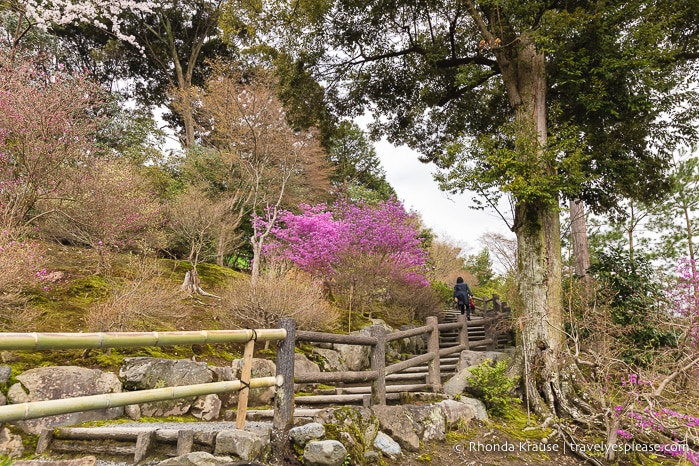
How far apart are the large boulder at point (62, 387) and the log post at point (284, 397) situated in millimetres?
2325

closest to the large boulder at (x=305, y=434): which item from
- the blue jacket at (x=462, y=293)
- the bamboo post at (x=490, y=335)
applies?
the bamboo post at (x=490, y=335)

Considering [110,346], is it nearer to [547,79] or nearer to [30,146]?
[30,146]

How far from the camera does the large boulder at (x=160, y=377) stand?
475cm

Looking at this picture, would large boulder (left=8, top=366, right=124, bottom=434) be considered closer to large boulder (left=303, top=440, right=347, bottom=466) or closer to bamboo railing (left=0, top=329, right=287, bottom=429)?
bamboo railing (left=0, top=329, right=287, bottom=429)

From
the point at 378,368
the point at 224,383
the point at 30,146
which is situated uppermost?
the point at 30,146

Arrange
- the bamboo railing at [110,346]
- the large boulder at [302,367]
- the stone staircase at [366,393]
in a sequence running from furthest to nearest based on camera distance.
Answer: the large boulder at [302,367] → the stone staircase at [366,393] → the bamboo railing at [110,346]

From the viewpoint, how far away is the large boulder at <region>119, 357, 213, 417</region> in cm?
475

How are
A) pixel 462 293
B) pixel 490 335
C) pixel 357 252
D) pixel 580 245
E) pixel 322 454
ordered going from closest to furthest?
pixel 322 454
pixel 357 252
pixel 490 335
pixel 580 245
pixel 462 293

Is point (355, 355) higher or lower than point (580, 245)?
lower

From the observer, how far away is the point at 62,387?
168 inches

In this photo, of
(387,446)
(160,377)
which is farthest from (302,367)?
(387,446)

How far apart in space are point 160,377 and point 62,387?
992 mm

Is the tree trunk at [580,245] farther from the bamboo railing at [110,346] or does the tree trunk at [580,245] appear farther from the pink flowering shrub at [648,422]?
the bamboo railing at [110,346]

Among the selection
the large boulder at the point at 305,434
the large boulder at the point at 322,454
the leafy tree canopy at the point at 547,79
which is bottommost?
the large boulder at the point at 322,454
